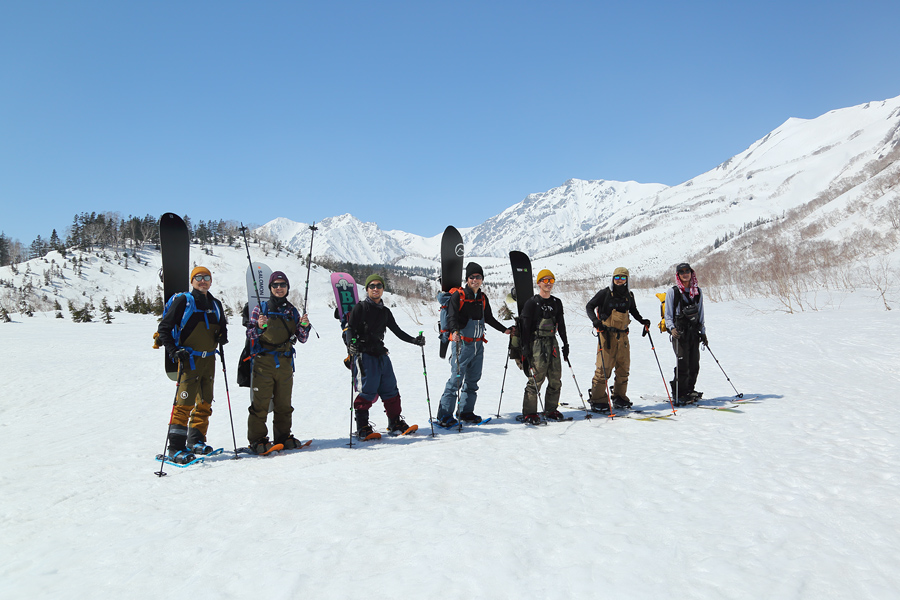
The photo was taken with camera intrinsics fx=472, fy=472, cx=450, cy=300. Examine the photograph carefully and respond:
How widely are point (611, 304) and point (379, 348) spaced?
414 centimetres

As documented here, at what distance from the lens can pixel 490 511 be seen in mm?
3928

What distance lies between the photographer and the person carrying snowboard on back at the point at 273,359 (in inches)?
259

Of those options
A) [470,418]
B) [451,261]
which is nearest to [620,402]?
[470,418]

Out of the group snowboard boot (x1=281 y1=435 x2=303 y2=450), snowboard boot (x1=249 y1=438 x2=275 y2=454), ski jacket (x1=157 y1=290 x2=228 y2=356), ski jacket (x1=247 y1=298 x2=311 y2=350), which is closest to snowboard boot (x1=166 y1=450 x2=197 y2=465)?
snowboard boot (x1=249 y1=438 x2=275 y2=454)

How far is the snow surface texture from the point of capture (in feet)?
9.65

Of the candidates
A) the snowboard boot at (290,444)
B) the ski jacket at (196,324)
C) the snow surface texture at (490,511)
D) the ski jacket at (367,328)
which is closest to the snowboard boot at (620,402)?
the snow surface texture at (490,511)

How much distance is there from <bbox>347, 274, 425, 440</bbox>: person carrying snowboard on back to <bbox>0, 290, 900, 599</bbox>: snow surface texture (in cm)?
77

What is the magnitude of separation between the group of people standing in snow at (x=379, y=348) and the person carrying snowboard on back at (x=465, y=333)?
0.6 inches

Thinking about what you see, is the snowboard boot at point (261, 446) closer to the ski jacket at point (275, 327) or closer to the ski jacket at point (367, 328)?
the ski jacket at point (275, 327)

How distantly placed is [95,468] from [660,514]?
256 inches

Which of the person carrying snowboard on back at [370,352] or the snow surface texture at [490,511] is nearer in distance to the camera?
the snow surface texture at [490,511]

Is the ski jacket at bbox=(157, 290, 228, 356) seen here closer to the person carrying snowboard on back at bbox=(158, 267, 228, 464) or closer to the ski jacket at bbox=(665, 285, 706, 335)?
the person carrying snowboard on back at bbox=(158, 267, 228, 464)

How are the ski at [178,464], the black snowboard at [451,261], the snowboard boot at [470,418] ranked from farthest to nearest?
the black snowboard at [451,261], the snowboard boot at [470,418], the ski at [178,464]

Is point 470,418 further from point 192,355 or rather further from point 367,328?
point 192,355
